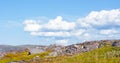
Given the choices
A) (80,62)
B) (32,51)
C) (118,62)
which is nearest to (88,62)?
(80,62)

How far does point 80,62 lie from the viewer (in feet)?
121

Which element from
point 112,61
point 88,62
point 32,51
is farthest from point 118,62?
point 32,51

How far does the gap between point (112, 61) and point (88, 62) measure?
9.57ft

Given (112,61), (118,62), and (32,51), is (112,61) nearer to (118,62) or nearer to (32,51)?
(118,62)

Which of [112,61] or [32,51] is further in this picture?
[32,51]

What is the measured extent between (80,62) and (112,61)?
3.80m

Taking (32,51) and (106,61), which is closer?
(106,61)

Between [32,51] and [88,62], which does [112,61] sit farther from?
[32,51]

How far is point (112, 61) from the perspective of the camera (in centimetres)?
3481

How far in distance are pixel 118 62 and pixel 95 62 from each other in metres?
2.61

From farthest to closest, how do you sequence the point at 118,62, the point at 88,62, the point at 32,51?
the point at 32,51 < the point at 88,62 < the point at 118,62

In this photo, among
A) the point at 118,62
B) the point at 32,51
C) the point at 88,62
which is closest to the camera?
the point at 118,62

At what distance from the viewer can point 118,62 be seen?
3375 cm

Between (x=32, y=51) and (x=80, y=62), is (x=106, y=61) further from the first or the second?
(x=32, y=51)
